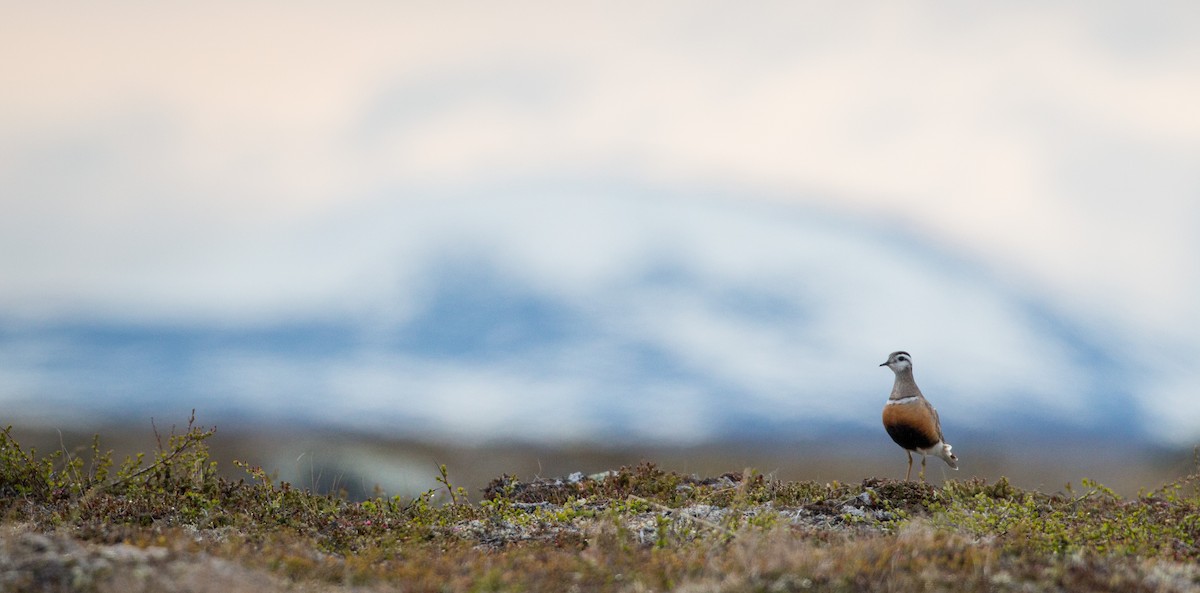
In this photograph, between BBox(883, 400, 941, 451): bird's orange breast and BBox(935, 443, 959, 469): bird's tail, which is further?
BBox(935, 443, 959, 469): bird's tail

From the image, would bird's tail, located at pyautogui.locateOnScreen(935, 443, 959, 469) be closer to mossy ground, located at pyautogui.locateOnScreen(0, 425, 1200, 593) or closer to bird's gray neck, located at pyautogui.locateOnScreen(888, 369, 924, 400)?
bird's gray neck, located at pyautogui.locateOnScreen(888, 369, 924, 400)

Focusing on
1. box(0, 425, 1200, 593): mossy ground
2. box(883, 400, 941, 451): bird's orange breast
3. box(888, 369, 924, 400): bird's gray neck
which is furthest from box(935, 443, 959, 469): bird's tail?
box(0, 425, 1200, 593): mossy ground

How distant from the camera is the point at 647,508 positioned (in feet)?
40.5

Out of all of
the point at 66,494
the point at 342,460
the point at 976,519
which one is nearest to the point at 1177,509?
the point at 976,519

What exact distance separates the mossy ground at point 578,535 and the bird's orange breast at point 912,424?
1062 mm

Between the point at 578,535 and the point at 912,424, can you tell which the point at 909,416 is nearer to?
the point at 912,424

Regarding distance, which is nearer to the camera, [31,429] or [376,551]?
[376,551]

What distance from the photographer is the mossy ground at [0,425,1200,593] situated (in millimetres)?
8047

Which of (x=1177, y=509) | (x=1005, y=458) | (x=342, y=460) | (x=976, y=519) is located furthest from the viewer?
(x=1005, y=458)

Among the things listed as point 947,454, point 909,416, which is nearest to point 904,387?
point 909,416

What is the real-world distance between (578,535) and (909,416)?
615 cm

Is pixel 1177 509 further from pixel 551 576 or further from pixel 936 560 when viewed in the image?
pixel 551 576

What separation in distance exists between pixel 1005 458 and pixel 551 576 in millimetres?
29379

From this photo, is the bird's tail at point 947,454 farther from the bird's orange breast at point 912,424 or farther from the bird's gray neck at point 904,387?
the bird's gray neck at point 904,387
